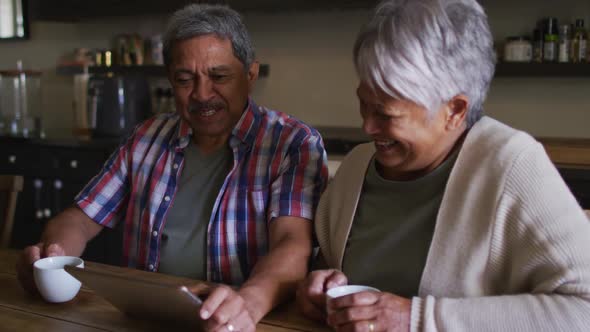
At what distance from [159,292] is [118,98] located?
8.84ft

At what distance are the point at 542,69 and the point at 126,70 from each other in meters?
2.36

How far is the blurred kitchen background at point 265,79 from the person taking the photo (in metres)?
2.73

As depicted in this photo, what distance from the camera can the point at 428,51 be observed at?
1026mm

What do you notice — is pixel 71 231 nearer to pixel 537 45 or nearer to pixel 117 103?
pixel 117 103

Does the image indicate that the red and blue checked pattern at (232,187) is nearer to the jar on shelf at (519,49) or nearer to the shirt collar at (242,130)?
the shirt collar at (242,130)

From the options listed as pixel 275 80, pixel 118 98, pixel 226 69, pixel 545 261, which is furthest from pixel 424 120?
pixel 118 98

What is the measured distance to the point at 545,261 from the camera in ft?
3.14

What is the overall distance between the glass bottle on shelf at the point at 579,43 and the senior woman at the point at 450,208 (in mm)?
1713

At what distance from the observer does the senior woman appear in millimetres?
946

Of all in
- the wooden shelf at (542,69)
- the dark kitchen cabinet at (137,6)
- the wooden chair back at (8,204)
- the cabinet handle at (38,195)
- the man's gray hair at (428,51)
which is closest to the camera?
the man's gray hair at (428,51)

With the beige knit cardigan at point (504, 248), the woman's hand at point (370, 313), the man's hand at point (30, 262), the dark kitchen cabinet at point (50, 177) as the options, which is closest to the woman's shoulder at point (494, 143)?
the beige knit cardigan at point (504, 248)

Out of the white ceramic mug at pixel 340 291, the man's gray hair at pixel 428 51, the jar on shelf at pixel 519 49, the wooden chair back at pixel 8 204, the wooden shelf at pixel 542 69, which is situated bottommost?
the wooden chair back at pixel 8 204

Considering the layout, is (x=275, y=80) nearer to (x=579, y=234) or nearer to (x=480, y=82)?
(x=480, y=82)

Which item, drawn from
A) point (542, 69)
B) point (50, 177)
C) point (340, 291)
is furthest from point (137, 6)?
point (340, 291)
